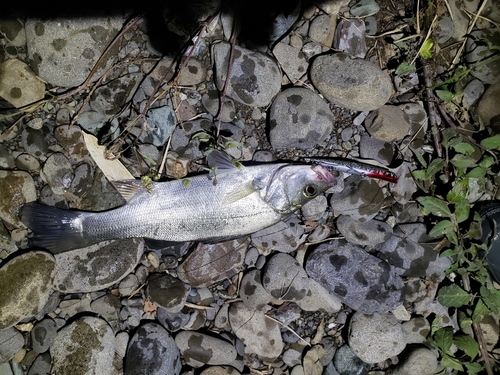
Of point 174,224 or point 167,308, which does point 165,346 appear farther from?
point 174,224

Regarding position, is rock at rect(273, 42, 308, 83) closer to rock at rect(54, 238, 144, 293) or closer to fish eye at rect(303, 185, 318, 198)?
fish eye at rect(303, 185, 318, 198)

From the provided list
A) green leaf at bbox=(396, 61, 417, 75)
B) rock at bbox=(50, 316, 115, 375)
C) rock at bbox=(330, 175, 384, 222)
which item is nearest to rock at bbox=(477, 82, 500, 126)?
green leaf at bbox=(396, 61, 417, 75)

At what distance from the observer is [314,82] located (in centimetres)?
445

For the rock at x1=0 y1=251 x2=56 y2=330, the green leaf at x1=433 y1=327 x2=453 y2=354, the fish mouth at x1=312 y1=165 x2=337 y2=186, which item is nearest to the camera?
the fish mouth at x1=312 y1=165 x2=337 y2=186

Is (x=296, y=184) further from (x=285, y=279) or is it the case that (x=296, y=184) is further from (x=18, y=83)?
(x=18, y=83)

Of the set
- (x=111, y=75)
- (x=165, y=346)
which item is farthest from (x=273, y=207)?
A: (x=111, y=75)

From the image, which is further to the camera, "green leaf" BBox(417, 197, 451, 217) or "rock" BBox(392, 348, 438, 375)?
"rock" BBox(392, 348, 438, 375)

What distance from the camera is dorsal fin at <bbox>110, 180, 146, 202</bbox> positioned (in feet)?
13.8

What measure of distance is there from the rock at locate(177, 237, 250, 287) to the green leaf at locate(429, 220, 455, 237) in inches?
85.0

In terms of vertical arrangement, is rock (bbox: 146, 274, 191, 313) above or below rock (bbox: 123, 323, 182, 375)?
above

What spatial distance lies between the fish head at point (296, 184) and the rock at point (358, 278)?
82 centimetres

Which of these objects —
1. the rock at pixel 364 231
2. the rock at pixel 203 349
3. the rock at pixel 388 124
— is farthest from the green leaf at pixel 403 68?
the rock at pixel 203 349

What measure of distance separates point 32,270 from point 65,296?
1.74 feet

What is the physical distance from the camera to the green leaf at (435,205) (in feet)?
14.1
